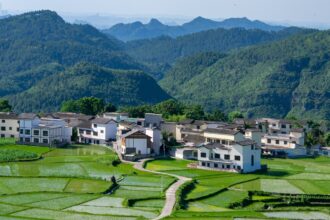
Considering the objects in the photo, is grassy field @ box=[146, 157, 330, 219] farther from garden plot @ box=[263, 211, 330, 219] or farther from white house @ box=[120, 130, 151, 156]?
white house @ box=[120, 130, 151, 156]

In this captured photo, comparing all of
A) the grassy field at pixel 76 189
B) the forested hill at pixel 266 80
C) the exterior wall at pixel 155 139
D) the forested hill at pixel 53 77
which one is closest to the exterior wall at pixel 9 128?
the grassy field at pixel 76 189

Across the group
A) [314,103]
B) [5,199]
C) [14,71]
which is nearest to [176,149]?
[5,199]

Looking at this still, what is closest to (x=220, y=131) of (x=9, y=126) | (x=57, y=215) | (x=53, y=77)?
(x=9, y=126)

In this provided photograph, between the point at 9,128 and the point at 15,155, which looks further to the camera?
the point at 9,128

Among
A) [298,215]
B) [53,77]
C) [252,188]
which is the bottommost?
[298,215]

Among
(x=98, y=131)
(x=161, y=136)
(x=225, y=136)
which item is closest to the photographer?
(x=225, y=136)

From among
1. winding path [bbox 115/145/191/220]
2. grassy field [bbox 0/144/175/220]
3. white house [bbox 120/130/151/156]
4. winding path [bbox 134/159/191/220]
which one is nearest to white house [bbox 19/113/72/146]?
grassy field [bbox 0/144/175/220]

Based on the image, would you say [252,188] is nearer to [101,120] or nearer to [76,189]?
[76,189]
